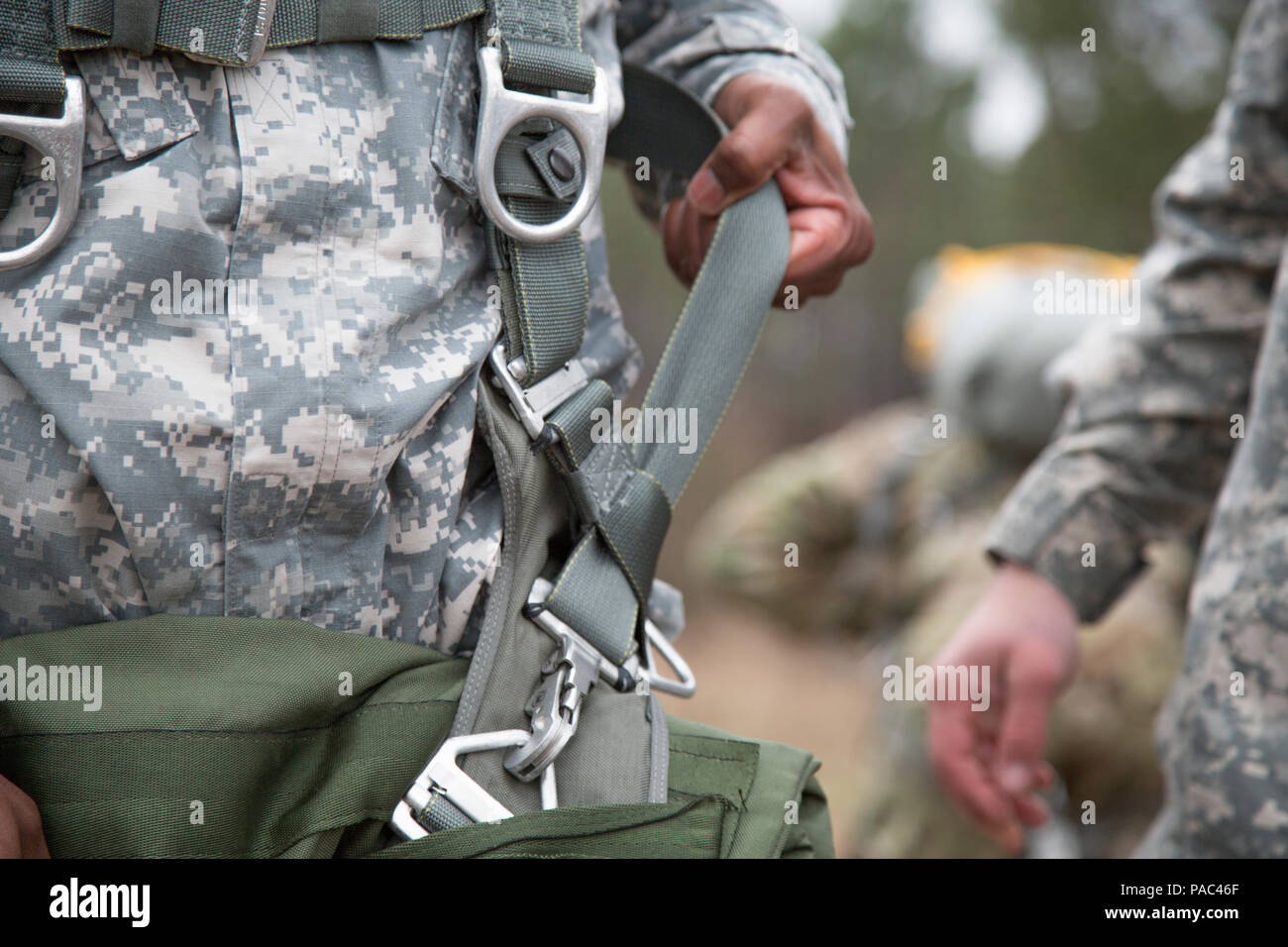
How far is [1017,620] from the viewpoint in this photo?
1.54 metres

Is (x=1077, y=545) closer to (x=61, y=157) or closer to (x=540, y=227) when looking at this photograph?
(x=540, y=227)

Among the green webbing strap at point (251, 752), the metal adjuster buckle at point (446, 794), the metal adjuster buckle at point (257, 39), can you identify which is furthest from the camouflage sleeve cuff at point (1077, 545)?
the metal adjuster buckle at point (257, 39)

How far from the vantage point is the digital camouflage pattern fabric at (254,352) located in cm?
66

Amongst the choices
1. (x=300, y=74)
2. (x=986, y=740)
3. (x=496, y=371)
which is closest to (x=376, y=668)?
(x=496, y=371)

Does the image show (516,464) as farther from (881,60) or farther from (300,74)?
(881,60)

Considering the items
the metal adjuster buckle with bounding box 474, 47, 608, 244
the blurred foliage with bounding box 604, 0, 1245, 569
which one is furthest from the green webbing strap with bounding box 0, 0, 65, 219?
the blurred foliage with bounding box 604, 0, 1245, 569

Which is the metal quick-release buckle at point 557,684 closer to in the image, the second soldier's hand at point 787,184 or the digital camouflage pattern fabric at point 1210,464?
the second soldier's hand at point 787,184

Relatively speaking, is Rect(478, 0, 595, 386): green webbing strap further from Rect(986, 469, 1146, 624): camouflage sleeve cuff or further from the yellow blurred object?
the yellow blurred object

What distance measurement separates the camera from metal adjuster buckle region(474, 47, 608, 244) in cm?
73

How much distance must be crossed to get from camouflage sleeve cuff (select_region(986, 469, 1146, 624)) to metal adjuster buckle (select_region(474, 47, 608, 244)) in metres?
1.00

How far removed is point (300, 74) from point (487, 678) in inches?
15.6

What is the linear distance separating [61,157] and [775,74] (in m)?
0.56

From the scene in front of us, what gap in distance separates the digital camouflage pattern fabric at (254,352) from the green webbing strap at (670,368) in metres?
0.09

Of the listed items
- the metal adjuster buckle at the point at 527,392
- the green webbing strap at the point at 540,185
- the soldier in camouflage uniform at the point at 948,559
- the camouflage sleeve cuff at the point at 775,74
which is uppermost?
the camouflage sleeve cuff at the point at 775,74
